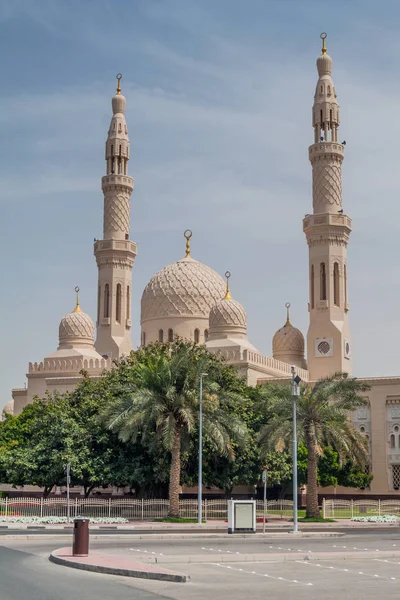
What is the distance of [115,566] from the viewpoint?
17500mm

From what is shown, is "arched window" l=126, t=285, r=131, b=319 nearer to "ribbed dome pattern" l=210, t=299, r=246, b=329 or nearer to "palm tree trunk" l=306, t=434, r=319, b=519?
"ribbed dome pattern" l=210, t=299, r=246, b=329

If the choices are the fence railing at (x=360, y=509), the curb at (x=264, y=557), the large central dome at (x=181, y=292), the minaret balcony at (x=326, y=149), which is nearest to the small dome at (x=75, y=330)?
the large central dome at (x=181, y=292)

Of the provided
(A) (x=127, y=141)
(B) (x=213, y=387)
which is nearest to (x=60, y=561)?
(B) (x=213, y=387)

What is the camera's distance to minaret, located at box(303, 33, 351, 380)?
60.2 meters

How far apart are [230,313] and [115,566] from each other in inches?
1771

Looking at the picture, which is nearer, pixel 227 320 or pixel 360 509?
pixel 360 509

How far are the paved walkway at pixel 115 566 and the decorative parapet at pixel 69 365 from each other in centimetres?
4378

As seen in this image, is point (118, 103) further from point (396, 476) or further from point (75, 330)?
point (396, 476)

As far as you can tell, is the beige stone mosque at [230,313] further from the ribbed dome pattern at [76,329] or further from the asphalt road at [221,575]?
the asphalt road at [221,575]

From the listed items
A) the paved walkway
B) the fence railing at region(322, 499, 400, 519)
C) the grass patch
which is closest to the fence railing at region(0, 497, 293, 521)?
the grass patch

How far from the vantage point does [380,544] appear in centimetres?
2594

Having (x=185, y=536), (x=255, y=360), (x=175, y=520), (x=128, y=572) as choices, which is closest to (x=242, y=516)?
(x=185, y=536)

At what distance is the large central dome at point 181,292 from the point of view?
68438 mm

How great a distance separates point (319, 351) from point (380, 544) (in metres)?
34.8
